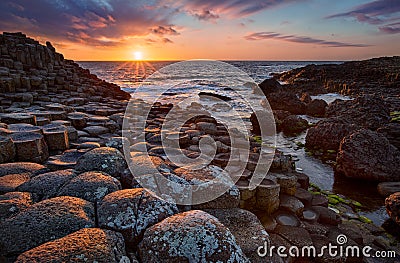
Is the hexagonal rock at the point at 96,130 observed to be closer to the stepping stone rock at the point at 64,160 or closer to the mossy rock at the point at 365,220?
the stepping stone rock at the point at 64,160

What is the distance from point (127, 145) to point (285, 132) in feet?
29.7

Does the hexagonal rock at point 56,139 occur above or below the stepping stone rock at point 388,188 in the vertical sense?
above

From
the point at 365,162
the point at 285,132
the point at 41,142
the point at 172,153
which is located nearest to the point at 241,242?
the point at 172,153

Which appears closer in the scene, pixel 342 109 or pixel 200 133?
pixel 200 133

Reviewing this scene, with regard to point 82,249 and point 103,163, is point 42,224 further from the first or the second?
point 103,163

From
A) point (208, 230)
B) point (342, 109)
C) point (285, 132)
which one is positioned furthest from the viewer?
point (342, 109)

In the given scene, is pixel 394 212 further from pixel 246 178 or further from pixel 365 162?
pixel 246 178

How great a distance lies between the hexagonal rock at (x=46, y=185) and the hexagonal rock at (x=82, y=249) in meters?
1.03

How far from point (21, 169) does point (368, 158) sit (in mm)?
7723

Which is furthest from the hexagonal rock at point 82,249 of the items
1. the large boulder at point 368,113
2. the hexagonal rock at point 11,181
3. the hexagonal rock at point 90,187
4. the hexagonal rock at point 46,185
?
the large boulder at point 368,113

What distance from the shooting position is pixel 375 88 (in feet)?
77.5

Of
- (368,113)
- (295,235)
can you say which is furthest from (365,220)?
(368,113)

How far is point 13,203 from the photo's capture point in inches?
97.2

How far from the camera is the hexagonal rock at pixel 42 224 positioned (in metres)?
2.02
